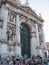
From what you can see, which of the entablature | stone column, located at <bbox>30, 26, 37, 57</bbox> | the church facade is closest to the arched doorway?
the church facade

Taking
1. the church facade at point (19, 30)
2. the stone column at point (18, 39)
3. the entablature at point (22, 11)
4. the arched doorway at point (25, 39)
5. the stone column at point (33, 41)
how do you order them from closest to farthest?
1. the church facade at point (19, 30)
2. the stone column at point (18, 39)
3. the entablature at point (22, 11)
4. the arched doorway at point (25, 39)
5. the stone column at point (33, 41)

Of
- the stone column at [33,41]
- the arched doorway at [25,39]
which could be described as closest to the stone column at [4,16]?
the arched doorway at [25,39]

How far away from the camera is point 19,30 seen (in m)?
21.8

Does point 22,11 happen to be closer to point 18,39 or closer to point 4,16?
point 4,16

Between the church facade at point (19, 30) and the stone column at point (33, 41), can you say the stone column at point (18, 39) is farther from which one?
the stone column at point (33, 41)

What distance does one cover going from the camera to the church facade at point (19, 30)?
63.2ft

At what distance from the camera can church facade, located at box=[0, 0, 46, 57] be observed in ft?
63.2

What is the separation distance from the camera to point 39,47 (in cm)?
2448

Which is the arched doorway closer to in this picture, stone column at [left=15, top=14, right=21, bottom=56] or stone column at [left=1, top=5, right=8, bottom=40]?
stone column at [left=15, top=14, right=21, bottom=56]

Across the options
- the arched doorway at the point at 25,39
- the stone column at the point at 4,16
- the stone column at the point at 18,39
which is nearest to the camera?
the stone column at the point at 4,16

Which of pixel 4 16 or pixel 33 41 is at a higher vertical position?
pixel 4 16

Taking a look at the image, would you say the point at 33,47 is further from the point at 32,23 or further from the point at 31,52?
the point at 32,23

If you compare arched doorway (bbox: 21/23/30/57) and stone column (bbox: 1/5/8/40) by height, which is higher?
stone column (bbox: 1/5/8/40)

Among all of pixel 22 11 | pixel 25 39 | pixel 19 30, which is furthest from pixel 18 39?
pixel 22 11
